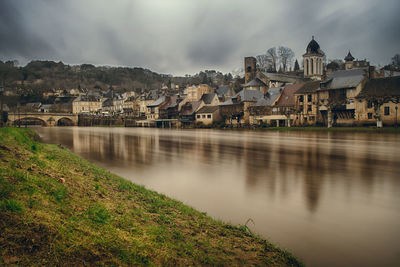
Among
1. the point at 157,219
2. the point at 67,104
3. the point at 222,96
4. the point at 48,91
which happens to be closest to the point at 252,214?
the point at 157,219

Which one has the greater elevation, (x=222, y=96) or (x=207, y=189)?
(x=222, y=96)

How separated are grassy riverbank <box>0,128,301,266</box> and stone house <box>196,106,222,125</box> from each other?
72233mm

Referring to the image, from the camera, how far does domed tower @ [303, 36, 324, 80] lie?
112 metres

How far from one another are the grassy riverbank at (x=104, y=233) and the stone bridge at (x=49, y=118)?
115295 mm

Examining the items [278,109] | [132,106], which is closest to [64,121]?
[132,106]

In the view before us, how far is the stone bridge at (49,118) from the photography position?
105 meters

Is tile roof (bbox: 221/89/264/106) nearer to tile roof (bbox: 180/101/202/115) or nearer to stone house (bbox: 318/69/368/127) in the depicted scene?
tile roof (bbox: 180/101/202/115)

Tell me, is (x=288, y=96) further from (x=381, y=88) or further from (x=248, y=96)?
(x=381, y=88)

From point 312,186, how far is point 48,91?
679ft

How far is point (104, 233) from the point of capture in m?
4.49

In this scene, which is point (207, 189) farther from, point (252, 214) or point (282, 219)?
point (282, 219)

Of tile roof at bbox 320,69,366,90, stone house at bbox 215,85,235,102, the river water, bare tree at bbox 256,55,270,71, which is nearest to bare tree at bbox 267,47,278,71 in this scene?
bare tree at bbox 256,55,270,71

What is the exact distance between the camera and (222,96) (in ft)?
311

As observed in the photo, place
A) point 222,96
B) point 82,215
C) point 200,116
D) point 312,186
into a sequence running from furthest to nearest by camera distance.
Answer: point 222,96 → point 200,116 → point 312,186 → point 82,215
